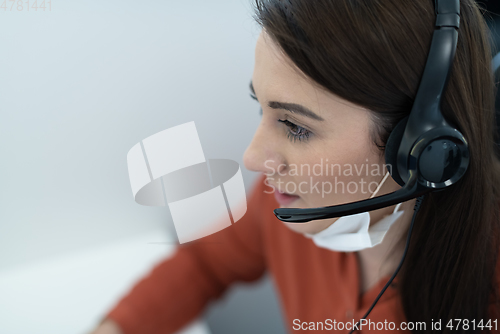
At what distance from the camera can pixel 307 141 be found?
48 cm

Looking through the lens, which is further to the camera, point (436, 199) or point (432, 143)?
point (436, 199)

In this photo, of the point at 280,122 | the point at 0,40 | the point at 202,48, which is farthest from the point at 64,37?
the point at 280,122

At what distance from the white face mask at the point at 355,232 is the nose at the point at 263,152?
134mm

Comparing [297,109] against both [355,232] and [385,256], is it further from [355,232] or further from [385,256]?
[385,256]

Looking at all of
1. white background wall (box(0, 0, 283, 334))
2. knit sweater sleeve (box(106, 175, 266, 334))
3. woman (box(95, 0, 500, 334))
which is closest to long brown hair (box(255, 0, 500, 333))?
woman (box(95, 0, 500, 334))

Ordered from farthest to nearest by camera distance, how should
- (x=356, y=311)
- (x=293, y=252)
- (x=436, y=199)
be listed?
1. (x=293, y=252)
2. (x=356, y=311)
3. (x=436, y=199)

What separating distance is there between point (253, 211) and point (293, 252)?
0.12 m

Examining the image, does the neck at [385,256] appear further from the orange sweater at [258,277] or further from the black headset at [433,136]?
the black headset at [433,136]

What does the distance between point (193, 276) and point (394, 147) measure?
18.9 inches

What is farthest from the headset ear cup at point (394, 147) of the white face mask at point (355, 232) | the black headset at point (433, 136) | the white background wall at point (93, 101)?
the white background wall at point (93, 101)

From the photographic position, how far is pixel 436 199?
0.55 meters

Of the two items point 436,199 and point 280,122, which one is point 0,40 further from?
point 436,199

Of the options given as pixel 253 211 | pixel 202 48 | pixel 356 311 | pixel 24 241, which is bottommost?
pixel 356 311

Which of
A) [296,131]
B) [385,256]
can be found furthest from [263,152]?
[385,256]
